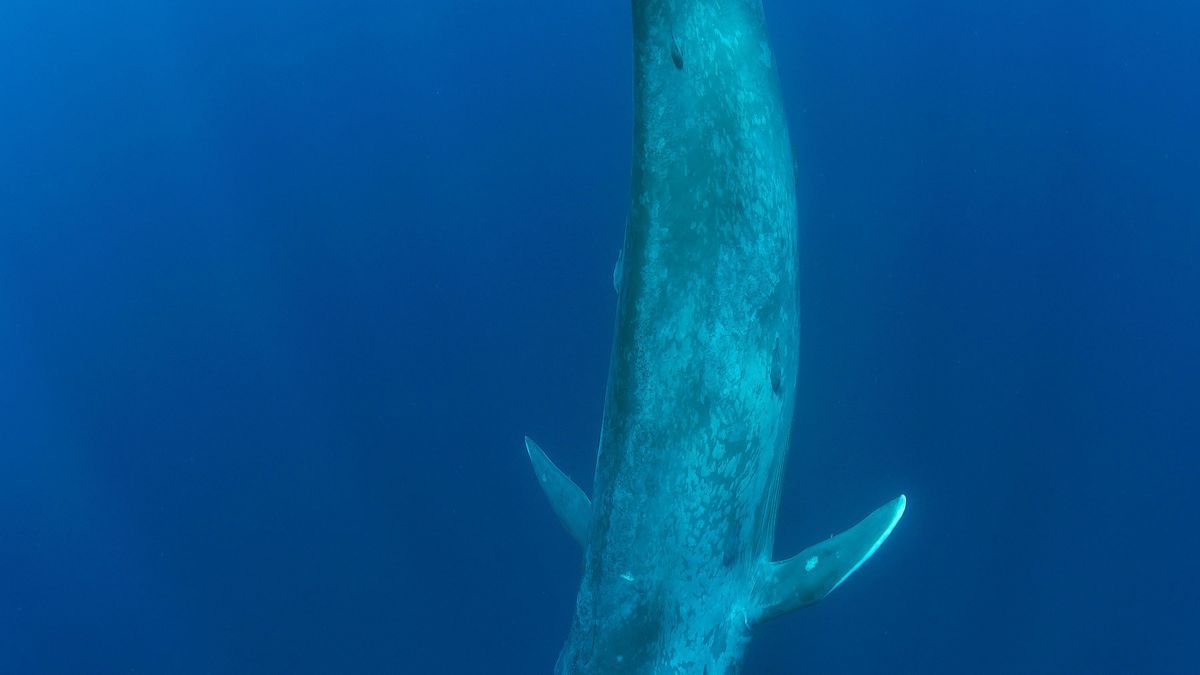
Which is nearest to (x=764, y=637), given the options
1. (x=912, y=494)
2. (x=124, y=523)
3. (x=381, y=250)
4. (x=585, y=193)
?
(x=912, y=494)

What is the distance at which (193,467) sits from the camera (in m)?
9.05

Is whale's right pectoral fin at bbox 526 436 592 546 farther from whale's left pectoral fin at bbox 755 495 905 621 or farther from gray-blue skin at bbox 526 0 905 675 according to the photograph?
whale's left pectoral fin at bbox 755 495 905 621

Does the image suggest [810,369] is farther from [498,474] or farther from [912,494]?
[498,474]

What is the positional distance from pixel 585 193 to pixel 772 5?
2.52 meters

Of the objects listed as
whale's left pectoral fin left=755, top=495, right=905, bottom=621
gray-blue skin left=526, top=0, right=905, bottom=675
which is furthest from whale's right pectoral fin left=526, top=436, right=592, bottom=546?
whale's left pectoral fin left=755, top=495, right=905, bottom=621

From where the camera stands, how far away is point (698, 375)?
2855 millimetres

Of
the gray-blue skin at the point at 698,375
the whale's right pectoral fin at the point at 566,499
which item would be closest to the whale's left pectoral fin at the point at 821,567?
the gray-blue skin at the point at 698,375

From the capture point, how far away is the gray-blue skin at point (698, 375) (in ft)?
8.88

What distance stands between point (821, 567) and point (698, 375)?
103cm

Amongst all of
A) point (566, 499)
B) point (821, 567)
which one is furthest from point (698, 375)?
point (566, 499)

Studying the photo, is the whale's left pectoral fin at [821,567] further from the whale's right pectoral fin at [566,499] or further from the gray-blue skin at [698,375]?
the whale's right pectoral fin at [566,499]

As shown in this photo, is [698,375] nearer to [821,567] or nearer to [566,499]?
[821,567]

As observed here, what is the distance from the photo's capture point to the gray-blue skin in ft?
8.88

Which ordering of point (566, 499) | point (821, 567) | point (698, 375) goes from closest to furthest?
1. point (698, 375)
2. point (821, 567)
3. point (566, 499)
